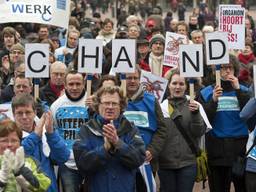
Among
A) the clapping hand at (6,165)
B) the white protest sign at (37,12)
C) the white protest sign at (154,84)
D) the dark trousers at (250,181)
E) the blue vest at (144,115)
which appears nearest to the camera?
the clapping hand at (6,165)

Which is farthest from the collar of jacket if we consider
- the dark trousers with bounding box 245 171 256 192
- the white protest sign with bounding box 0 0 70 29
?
the white protest sign with bounding box 0 0 70 29

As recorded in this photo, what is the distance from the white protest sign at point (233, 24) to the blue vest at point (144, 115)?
3524mm

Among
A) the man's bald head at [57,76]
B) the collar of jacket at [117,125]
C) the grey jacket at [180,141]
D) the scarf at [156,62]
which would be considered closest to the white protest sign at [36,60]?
the man's bald head at [57,76]

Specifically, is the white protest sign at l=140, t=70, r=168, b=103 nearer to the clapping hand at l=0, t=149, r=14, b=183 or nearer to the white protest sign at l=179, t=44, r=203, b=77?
the white protest sign at l=179, t=44, r=203, b=77

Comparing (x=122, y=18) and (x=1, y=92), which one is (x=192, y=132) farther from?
(x=122, y=18)

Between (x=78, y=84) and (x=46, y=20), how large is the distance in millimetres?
3304

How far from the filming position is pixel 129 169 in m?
5.89

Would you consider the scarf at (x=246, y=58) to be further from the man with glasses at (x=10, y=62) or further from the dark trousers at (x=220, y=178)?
the dark trousers at (x=220, y=178)

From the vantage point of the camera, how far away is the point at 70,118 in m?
7.20

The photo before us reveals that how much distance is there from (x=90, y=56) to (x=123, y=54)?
326 millimetres

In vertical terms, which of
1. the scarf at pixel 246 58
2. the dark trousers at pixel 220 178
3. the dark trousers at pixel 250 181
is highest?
the scarf at pixel 246 58

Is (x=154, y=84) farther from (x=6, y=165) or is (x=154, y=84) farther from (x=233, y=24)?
(x=6, y=165)

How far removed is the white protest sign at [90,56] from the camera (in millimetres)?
7613

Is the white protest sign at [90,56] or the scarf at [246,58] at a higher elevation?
the white protest sign at [90,56]
